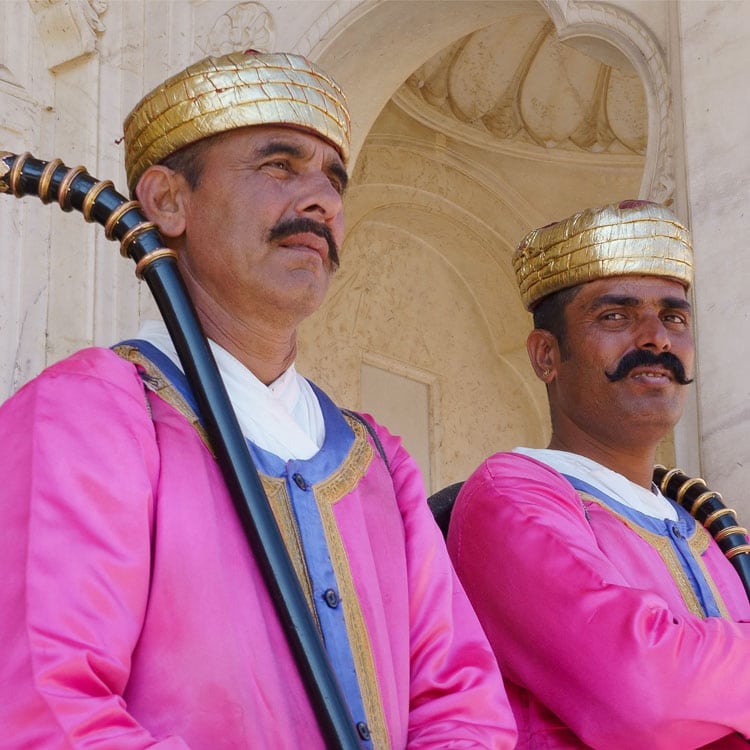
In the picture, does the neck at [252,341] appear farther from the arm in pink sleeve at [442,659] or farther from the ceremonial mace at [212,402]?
the arm in pink sleeve at [442,659]

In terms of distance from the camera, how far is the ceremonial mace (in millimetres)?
2193

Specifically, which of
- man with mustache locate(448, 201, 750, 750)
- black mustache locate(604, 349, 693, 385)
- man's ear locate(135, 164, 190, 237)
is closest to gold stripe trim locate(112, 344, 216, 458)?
man's ear locate(135, 164, 190, 237)

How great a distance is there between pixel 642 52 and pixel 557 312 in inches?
37.1

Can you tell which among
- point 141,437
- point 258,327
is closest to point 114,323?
point 258,327

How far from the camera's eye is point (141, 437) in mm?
2273

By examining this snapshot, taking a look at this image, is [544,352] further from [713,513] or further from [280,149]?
[280,149]

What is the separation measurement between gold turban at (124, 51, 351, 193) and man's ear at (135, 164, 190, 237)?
0.11 feet

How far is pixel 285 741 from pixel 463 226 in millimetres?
4522

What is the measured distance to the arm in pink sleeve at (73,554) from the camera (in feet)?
6.51

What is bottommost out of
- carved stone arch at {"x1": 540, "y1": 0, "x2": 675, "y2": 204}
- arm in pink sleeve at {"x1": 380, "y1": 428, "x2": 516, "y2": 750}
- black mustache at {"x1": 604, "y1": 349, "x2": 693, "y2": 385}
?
arm in pink sleeve at {"x1": 380, "y1": 428, "x2": 516, "y2": 750}

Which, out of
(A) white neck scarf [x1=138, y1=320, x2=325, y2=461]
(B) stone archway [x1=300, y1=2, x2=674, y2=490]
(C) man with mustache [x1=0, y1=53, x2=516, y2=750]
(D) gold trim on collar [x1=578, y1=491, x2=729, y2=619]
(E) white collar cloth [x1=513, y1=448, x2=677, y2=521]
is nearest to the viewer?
(C) man with mustache [x1=0, y1=53, x2=516, y2=750]

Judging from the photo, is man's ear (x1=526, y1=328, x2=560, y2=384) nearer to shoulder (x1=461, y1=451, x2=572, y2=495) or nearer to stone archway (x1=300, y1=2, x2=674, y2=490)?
shoulder (x1=461, y1=451, x2=572, y2=495)

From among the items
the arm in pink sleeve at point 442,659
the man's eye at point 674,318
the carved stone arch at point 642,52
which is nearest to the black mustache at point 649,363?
the man's eye at point 674,318

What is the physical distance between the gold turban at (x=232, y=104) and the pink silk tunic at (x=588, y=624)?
781mm
